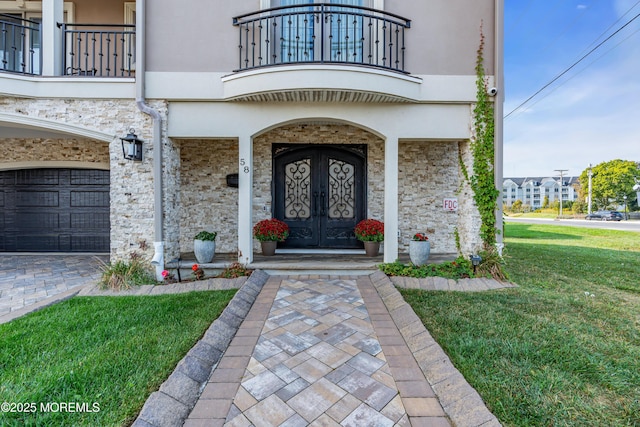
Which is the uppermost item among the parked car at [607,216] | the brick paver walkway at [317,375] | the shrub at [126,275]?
the parked car at [607,216]

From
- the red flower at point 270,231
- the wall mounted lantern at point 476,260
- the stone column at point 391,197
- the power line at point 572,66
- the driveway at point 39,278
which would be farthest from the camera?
the power line at point 572,66

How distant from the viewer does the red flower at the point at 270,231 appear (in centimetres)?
546

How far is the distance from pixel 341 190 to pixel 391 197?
162 cm

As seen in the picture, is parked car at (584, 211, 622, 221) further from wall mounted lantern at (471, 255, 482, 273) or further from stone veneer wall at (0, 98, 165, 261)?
stone veneer wall at (0, 98, 165, 261)

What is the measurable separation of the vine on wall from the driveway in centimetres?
669

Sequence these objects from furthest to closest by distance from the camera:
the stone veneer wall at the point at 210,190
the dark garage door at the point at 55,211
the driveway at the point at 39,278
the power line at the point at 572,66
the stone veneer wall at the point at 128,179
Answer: the dark garage door at the point at 55,211
the stone veneer wall at the point at 210,190
the power line at the point at 572,66
the stone veneer wall at the point at 128,179
the driveway at the point at 39,278

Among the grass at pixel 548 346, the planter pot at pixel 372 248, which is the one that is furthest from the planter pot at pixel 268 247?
the grass at pixel 548 346

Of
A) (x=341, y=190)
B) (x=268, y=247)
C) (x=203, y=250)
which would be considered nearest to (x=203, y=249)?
(x=203, y=250)

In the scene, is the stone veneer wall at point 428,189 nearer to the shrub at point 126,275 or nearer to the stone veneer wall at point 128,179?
the stone veneer wall at point 128,179

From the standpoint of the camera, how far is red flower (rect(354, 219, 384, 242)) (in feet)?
18.0

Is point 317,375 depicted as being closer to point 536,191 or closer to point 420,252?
point 420,252

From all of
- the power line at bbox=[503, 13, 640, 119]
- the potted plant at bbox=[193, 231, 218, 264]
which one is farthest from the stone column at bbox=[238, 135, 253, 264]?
the power line at bbox=[503, 13, 640, 119]

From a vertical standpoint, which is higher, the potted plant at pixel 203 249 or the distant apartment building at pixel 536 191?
the distant apartment building at pixel 536 191

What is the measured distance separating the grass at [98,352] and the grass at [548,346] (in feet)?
8.12
